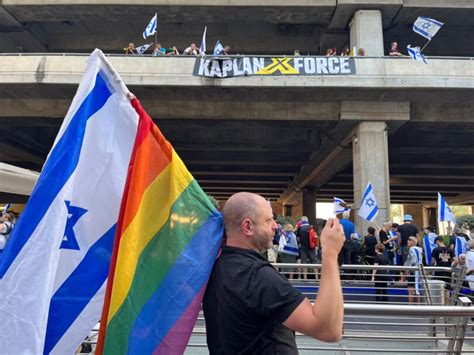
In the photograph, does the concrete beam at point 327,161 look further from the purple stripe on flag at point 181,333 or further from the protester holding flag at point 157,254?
the purple stripe on flag at point 181,333

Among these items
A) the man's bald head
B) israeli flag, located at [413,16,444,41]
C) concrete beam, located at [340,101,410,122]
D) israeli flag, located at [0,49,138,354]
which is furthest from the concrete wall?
the man's bald head

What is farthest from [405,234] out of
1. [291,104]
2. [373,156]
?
[291,104]

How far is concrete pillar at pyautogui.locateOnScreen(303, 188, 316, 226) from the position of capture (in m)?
33.9

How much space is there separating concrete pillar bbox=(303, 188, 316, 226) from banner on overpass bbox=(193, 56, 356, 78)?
18.6 m

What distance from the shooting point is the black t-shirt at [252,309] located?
171 centimetres

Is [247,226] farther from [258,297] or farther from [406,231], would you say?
[406,231]

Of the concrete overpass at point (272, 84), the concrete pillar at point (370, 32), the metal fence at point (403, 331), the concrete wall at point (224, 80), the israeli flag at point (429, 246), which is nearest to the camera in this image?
the metal fence at point (403, 331)

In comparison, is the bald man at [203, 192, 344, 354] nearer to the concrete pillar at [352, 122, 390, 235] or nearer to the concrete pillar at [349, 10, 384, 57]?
the concrete pillar at [352, 122, 390, 235]

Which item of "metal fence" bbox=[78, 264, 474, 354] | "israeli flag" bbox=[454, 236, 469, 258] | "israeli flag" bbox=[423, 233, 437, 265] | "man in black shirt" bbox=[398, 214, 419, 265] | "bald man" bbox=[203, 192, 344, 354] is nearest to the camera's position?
"bald man" bbox=[203, 192, 344, 354]

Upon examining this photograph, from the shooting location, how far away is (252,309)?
68.4 inches

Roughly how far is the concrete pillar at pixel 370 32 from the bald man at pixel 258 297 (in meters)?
18.4

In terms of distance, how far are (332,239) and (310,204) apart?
108 feet

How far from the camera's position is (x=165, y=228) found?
2.05 metres

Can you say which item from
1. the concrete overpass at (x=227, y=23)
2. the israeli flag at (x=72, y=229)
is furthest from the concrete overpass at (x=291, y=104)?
the israeli flag at (x=72, y=229)
